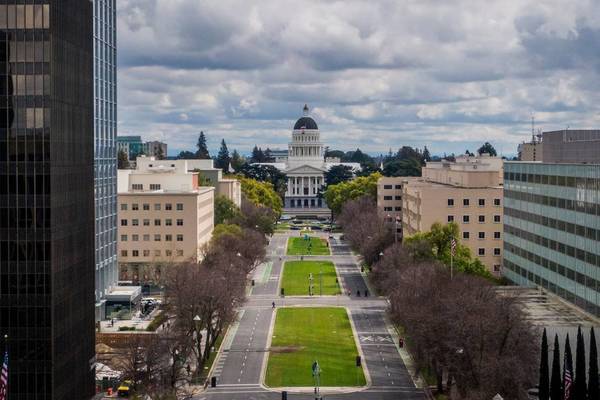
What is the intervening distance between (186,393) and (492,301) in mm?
23332

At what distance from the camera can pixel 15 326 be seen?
5422 cm

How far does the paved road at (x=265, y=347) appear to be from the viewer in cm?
7081

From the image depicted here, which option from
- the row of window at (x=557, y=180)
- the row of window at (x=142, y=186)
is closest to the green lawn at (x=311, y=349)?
the row of window at (x=557, y=180)

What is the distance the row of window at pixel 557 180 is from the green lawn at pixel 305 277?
1346 inches

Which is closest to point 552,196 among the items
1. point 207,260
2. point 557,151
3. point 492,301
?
point 557,151

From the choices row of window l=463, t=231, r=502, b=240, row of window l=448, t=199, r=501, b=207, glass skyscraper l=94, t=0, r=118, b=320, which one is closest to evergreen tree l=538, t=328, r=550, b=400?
glass skyscraper l=94, t=0, r=118, b=320

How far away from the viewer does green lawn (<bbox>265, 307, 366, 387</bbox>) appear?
75700 millimetres

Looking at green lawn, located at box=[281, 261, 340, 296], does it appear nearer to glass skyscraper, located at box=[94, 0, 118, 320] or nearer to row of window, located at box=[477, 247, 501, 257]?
row of window, located at box=[477, 247, 501, 257]

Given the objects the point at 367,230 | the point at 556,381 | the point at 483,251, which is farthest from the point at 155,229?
the point at 556,381

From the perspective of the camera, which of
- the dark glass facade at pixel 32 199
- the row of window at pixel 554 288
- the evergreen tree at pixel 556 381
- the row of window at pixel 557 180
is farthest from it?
the row of window at pixel 557 180

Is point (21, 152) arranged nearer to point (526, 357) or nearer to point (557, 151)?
point (526, 357)

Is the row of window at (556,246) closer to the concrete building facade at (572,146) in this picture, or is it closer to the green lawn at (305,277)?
the concrete building facade at (572,146)

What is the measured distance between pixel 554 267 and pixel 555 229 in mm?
3343

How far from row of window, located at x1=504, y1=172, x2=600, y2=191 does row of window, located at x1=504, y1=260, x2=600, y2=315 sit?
8.78 meters
